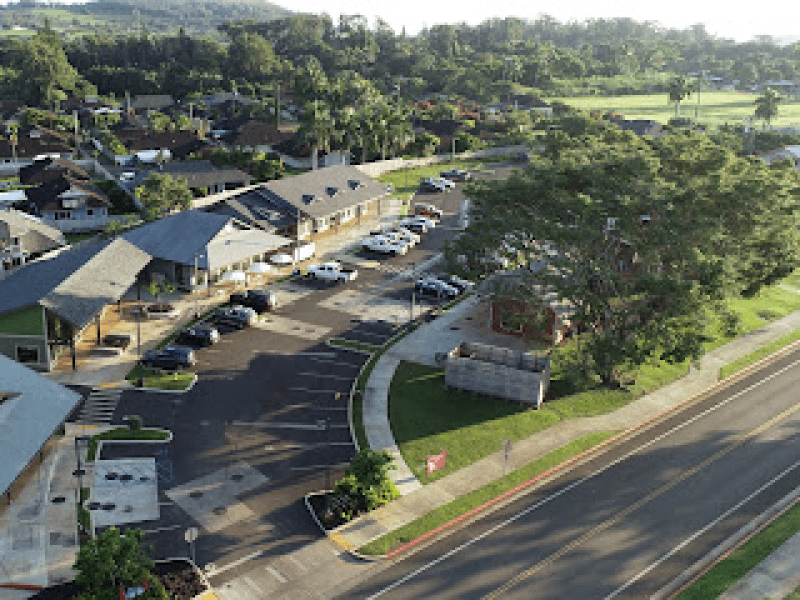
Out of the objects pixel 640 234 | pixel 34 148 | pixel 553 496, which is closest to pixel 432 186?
pixel 34 148

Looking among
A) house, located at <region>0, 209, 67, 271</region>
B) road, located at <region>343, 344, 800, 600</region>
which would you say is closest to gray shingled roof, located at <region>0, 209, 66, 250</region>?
house, located at <region>0, 209, 67, 271</region>

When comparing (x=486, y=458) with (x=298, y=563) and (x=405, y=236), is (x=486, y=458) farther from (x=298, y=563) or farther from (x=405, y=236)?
(x=405, y=236)

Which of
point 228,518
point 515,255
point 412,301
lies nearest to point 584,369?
point 515,255

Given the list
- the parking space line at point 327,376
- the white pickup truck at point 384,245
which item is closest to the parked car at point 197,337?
the parking space line at point 327,376

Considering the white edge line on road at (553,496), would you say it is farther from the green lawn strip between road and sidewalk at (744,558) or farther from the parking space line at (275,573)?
the green lawn strip between road and sidewalk at (744,558)

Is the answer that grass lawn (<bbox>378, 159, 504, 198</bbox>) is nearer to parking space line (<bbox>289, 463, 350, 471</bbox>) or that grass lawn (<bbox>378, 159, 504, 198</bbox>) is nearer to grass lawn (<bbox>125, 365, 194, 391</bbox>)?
grass lawn (<bbox>125, 365, 194, 391</bbox>)

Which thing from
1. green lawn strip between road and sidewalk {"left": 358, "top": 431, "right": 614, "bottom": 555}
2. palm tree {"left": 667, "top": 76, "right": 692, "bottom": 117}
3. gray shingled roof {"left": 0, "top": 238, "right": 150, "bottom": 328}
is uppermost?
palm tree {"left": 667, "top": 76, "right": 692, "bottom": 117}

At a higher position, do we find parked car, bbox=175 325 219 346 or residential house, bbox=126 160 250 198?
residential house, bbox=126 160 250 198
